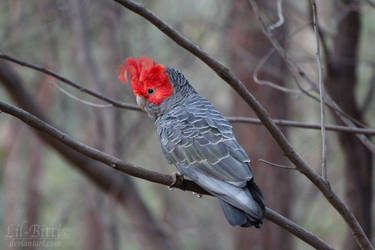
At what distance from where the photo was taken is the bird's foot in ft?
10.3

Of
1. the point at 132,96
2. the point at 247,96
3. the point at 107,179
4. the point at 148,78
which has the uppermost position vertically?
the point at 132,96

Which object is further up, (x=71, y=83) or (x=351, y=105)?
(x=351, y=105)

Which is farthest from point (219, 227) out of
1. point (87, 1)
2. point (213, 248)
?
point (87, 1)

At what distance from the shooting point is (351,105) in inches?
229

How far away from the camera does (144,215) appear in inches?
294

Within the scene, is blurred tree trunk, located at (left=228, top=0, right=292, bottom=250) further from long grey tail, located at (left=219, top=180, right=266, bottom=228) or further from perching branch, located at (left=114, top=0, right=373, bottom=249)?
perching branch, located at (left=114, top=0, right=373, bottom=249)

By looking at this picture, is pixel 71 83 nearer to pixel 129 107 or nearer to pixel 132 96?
pixel 129 107

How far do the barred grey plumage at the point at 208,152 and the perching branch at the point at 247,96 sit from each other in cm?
39

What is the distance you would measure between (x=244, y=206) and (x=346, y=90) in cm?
326

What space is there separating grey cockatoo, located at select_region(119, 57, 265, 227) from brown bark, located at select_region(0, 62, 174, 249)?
2401 mm

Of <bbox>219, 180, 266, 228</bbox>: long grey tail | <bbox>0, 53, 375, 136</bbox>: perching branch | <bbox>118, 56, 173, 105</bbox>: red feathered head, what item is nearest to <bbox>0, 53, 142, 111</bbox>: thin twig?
<bbox>0, 53, 375, 136</bbox>: perching branch

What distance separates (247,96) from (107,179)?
189 inches

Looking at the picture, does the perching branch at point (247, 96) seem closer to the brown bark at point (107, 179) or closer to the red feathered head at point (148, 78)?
the red feathered head at point (148, 78)

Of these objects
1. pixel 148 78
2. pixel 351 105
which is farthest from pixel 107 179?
pixel 351 105
